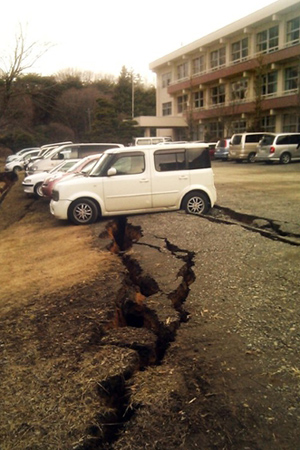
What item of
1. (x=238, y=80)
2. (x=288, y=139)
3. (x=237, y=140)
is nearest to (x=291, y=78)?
(x=238, y=80)

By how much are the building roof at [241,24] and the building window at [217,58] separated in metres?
1.40

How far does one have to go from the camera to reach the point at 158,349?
3666 millimetres

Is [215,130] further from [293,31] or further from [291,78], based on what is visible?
[293,31]

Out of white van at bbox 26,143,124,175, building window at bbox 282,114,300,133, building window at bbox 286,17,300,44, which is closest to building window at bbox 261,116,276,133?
building window at bbox 282,114,300,133

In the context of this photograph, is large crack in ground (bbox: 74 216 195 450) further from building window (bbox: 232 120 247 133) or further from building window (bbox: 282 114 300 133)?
building window (bbox: 232 120 247 133)

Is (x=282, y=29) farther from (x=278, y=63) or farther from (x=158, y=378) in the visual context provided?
(x=158, y=378)

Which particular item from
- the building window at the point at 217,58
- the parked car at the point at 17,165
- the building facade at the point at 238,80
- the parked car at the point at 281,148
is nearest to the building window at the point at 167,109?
the building facade at the point at 238,80

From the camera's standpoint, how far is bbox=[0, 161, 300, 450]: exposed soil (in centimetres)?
262

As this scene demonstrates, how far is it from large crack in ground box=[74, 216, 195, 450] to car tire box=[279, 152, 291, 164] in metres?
19.7

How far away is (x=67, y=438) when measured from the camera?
256cm

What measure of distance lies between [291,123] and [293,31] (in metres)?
7.50

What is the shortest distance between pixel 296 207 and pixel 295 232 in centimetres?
282

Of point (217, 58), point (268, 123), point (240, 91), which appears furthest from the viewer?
point (217, 58)

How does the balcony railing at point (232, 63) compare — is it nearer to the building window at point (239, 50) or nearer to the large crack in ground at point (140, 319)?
the building window at point (239, 50)
